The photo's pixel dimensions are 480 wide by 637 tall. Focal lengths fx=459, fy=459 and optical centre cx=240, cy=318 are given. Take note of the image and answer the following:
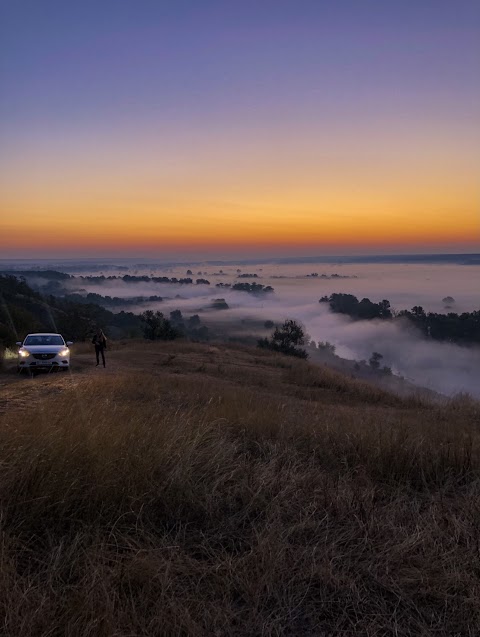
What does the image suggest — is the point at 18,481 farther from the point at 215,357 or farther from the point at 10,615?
the point at 215,357

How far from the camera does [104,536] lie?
10.3 ft

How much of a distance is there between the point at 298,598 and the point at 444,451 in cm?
313

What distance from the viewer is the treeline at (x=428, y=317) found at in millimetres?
98812

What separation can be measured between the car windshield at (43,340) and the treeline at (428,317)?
95753mm

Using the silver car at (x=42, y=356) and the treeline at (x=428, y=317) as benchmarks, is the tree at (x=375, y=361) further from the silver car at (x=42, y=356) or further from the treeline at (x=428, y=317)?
the silver car at (x=42, y=356)

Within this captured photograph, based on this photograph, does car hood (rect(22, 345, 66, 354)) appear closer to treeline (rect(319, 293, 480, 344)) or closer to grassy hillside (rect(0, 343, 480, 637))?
grassy hillside (rect(0, 343, 480, 637))

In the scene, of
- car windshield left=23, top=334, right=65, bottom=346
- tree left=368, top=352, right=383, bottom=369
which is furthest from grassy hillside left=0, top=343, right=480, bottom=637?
tree left=368, top=352, right=383, bottom=369

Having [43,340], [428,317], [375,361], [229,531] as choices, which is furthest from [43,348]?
[428,317]

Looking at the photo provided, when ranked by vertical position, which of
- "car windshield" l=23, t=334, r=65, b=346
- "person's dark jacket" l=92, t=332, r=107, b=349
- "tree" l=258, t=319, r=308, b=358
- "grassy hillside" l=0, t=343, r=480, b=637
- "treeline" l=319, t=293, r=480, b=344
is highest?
"grassy hillside" l=0, t=343, r=480, b=637

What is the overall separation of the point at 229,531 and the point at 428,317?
121m

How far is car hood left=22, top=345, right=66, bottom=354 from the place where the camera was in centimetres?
1767

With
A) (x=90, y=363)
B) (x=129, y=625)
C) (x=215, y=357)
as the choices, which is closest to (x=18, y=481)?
(x=129, y=625)

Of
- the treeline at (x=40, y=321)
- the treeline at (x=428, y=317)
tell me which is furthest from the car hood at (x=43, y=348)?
the treeline at (x=428, y=317)

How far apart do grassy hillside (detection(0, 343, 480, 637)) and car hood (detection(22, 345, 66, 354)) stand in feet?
43.0
